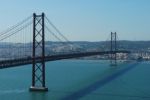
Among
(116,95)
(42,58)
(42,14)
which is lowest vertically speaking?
(116,95)

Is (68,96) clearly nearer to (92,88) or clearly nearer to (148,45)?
(92,88)

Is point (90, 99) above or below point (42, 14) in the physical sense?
below

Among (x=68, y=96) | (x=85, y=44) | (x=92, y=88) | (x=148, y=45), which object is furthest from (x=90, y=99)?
(x=148, y=45)

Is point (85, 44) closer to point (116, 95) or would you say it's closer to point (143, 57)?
point (143, 57)

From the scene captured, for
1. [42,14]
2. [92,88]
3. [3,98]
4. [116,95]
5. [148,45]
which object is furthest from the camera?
[148,45]

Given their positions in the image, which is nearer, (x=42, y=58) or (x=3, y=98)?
(x=3, y=98)

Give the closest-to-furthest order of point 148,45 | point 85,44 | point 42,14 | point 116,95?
point 116,95, point 42,14, point 85,44, point 148,45

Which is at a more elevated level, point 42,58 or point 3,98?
point 42,58

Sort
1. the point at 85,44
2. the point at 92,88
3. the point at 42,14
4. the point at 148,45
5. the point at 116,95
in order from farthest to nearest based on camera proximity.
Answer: the point at 148,45
the point at 85,44
the point at 92,88
the point at 42,14
the point at 116,95

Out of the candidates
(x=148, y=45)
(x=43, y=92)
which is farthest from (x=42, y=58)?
(x=148, y=45)
